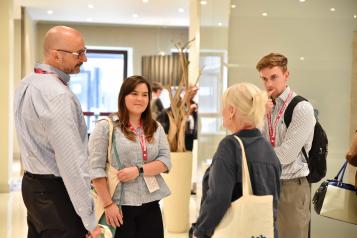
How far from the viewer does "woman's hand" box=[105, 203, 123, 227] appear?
2.58 meters

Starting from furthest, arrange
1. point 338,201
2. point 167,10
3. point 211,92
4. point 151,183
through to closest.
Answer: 1. point 167,10
2. point 211,92
3. point 338,201
4. point 151,183

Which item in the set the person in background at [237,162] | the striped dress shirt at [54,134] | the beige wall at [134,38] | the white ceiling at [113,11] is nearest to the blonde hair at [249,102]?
the person in background at [237,162]

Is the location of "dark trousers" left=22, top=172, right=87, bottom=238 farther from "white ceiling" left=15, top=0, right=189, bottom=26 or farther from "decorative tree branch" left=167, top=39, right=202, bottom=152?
"white ceiling" left=15, top=0, right=189, bottom=26

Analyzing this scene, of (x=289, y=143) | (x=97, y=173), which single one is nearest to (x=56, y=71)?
(x=97, y=173)

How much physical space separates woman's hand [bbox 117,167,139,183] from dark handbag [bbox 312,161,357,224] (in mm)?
1189

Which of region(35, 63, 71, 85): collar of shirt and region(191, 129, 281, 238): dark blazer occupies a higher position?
region(35, 63, 71, 85): collar of shirt

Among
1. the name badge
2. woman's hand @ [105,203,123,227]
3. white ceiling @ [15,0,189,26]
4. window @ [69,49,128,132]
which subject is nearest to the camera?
woman's hand @ [105,203,123,227]

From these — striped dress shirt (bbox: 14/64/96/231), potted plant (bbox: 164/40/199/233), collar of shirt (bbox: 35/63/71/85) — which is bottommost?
potted plant (bbox: 164/40/199/233)

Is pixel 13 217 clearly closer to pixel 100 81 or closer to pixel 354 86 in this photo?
pixel 354 86

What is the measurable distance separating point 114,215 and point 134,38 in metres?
11.5

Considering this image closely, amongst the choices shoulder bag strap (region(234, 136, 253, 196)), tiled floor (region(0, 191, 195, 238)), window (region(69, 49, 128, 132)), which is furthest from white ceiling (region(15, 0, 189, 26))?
shoulder bag strap (region(234, 136, 253, 196))

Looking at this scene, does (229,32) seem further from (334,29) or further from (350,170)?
(350,170)

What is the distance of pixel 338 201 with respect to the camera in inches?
118

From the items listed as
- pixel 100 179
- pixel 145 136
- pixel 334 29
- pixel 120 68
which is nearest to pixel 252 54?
pixel 334 29
